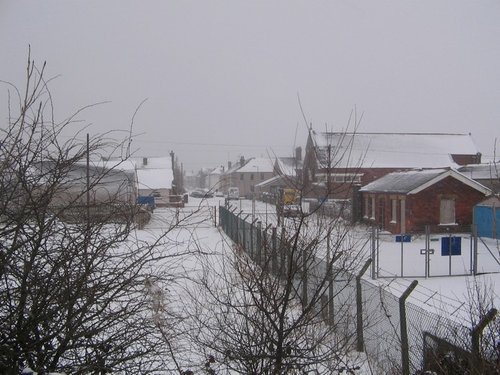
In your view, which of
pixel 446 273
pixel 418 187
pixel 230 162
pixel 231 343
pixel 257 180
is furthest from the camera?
pixel 230 162

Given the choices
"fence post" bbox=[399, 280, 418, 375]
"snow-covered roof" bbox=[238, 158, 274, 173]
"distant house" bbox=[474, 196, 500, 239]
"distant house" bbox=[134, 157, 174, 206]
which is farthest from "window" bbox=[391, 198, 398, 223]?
"snow-covered roof" bbox=[238, 158, 274, 173]

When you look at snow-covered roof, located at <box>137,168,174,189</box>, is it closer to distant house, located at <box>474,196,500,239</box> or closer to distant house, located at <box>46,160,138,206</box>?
distant house, located at <box>474,196,500,239</box>

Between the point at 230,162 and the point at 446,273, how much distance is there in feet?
407

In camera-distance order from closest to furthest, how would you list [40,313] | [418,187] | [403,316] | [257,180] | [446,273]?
1. [40,313]
2. [403,316]
3. [446,273]
4. [418,187]
5. [257,180]

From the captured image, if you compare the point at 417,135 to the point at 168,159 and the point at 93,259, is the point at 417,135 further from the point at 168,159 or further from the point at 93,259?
the point at 93,259

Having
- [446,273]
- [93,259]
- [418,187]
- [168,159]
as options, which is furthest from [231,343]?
[168,159]

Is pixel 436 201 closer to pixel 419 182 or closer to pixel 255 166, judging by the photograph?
pixel 419 182

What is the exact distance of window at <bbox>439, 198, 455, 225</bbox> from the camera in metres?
28.3

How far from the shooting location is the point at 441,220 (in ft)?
93.7

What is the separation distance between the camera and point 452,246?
50.1ft

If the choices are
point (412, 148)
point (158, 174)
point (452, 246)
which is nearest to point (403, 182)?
point (452, 246)

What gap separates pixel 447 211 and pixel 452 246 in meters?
14.1

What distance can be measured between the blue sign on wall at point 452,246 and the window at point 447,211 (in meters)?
13.5

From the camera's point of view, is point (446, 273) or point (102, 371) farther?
point (446, 273)
